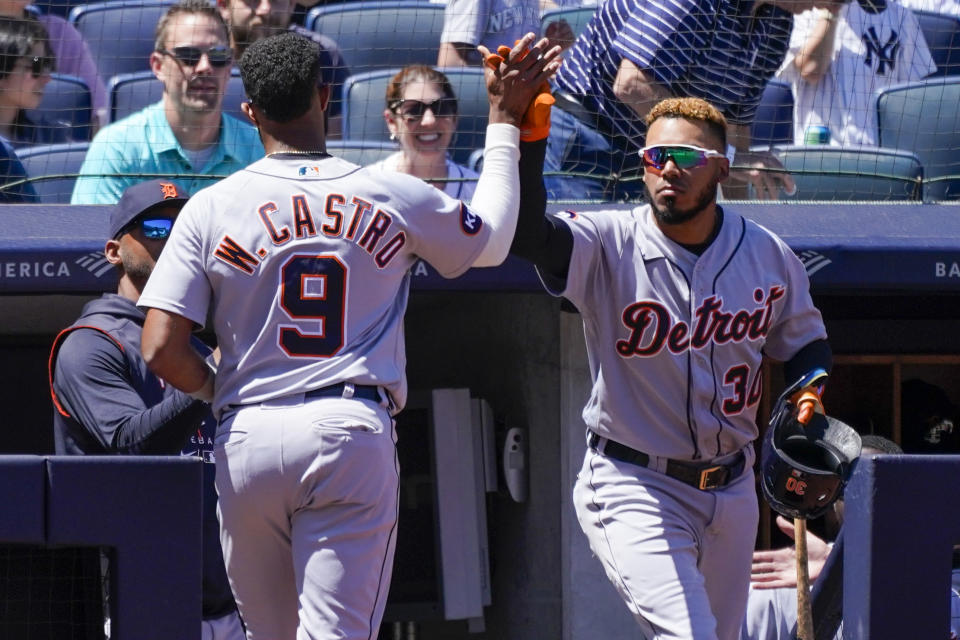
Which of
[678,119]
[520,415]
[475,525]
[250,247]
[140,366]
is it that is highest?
[678,119]

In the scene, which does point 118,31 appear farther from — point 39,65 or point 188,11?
point 188,11

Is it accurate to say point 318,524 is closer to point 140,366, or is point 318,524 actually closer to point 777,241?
point 140,366

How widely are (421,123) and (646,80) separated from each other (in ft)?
2.56

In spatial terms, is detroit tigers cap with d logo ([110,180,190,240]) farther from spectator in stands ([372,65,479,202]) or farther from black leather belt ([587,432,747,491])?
spectator in stands ([372,65,479,202])

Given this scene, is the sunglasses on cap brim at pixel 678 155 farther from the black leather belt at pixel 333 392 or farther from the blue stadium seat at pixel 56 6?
the blue stadium seat at pixel 56 6

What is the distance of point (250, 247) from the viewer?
7.59 ft

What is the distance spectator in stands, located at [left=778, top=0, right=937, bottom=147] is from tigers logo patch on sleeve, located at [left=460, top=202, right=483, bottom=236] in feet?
10.3

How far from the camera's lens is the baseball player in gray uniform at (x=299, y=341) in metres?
2.27

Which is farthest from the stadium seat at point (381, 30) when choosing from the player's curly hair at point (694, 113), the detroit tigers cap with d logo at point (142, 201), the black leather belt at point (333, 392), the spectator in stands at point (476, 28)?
the black leather belt at point (333, 392)

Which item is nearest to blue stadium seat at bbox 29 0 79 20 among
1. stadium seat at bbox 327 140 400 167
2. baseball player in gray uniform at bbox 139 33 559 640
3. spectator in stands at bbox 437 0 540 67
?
stadium seat at bbox 327 140 400 167

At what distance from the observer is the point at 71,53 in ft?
17.7

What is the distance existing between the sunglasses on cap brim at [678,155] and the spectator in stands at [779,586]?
1.22 meters

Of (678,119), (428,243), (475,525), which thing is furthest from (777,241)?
(475,525)

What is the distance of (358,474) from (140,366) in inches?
35.3
